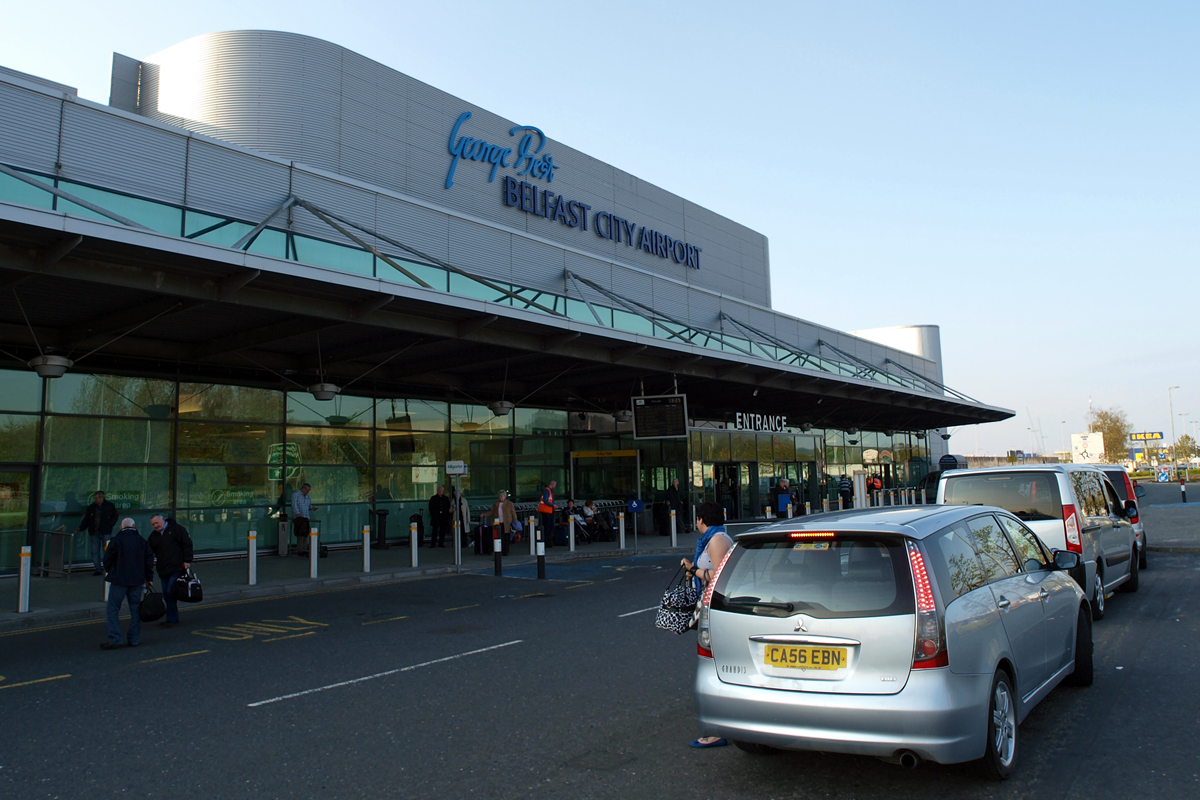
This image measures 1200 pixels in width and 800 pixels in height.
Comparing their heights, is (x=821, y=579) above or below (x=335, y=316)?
below

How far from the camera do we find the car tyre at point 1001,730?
4469 millimetres

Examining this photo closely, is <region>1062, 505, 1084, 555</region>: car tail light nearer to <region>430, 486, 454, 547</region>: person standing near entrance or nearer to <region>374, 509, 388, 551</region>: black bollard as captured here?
<region>430, 486, 454, 547</region>: person standing near entrance

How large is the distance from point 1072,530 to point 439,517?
668 inches

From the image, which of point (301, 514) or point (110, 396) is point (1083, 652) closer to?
point (301, 514)

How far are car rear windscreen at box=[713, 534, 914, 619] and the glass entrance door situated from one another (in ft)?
54.9

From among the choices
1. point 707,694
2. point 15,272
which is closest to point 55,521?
point 15,272

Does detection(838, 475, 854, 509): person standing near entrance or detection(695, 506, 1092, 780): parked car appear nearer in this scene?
detection(695, 506, 1092, 780): parked car

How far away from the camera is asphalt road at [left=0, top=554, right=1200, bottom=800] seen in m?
4.76

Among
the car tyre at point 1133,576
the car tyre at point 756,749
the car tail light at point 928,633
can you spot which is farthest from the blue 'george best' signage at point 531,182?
the car tail light at point 928,633

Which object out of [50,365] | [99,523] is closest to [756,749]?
[50,365]

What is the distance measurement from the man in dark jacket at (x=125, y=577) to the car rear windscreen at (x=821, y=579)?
8.20 meters

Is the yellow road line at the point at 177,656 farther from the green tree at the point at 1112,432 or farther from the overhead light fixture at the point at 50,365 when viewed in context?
the green tree at the point at 1112,432

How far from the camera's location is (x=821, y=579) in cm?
467

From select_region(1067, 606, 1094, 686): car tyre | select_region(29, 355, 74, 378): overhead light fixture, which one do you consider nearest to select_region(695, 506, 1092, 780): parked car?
select_region(1067, 606, 1094, 686): car tyre
